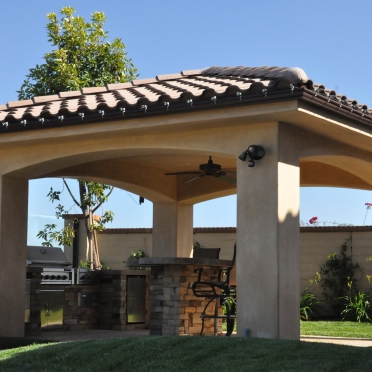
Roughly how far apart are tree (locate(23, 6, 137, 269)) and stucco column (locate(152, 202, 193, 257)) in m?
2.88

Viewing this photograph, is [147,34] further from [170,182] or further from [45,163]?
[45,163]

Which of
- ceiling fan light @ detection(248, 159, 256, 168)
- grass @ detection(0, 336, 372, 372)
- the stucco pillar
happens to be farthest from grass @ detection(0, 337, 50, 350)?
ceiling fan light @ detection(248, 159, 256, 168)

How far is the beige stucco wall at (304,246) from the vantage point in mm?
17641

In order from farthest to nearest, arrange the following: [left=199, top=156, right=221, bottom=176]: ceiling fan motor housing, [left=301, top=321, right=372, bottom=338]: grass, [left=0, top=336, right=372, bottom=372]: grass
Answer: [left=301, top=321, right=372, bottom=338]: grass < [left=199, top=156, right=221, bottom=176]: ceiling fan motor housing < [left=0, top=336, right=372, bottom=372]: grass

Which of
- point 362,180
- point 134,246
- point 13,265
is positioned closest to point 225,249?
point 134,246

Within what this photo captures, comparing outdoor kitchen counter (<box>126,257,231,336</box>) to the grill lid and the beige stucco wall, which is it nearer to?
the grill lid

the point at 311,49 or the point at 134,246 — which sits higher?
the point at 311,49

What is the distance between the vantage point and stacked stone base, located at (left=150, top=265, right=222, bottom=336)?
40.3ft

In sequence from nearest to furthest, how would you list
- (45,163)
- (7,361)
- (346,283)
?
(7,361) < (45,163) < (346,283)

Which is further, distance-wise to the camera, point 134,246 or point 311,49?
point 134,246

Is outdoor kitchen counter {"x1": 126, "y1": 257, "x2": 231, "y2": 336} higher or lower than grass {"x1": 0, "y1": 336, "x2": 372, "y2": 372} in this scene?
higher

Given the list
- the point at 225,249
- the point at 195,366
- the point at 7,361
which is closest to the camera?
the point at 195,366

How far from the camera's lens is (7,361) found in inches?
354

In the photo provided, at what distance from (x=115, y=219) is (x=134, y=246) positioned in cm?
106
